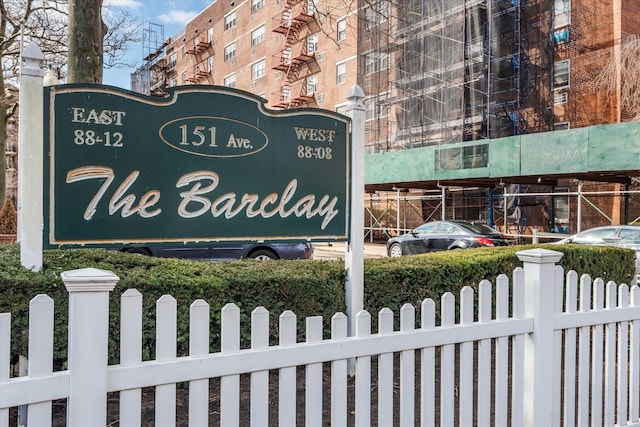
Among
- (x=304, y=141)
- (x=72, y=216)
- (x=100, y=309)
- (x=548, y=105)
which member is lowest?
(x=100, y=309)

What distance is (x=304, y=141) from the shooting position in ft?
13.0

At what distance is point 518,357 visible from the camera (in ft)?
9.10

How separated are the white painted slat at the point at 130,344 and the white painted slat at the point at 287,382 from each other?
0.58 m

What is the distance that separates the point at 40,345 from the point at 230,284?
197 centimetres

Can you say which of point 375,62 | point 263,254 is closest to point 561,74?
point 375,62

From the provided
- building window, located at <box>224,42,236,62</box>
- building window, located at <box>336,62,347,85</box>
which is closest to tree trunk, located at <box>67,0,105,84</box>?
building window, located at <box>336,62,347,85</box>

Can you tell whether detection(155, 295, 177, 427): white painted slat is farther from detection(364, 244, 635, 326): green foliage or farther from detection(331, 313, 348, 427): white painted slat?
detection(364, 244, 635, 326): green foliage

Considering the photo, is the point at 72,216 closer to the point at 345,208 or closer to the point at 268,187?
the point at 268,187

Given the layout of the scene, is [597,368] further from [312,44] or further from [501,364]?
[312,44]

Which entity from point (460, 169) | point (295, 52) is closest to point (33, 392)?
point (460, 169)

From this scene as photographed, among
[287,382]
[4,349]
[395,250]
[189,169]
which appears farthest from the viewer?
[395,250]

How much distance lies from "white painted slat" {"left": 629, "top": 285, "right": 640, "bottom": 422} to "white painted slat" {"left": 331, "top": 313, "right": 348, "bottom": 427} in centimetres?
211

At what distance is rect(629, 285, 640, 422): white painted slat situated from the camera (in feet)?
10.5

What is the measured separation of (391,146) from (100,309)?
24.2 metres
